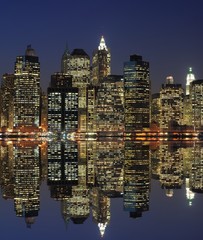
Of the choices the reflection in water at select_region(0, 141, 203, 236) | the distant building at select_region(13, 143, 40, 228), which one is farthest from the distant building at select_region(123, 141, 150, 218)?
the distant building at select_region(13, 143, 40, 228)

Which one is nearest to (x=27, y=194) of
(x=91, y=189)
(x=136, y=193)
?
(x=91, y=189)

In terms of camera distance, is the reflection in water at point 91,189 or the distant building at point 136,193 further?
the distant building at point 136,193

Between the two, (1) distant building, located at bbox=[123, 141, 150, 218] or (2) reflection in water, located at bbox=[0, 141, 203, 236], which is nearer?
(2) reflection in water, located at bbox=[0, 141, 203, 236]

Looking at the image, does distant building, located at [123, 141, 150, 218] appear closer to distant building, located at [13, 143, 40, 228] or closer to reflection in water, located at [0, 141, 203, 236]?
reflection in water, located at [0, 141, 203, 236]

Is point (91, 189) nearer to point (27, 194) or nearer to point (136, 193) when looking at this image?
point (136, 193)

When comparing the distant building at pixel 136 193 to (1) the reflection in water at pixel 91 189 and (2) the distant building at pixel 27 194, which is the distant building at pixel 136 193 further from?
(2) the distant building at pixel 27 194

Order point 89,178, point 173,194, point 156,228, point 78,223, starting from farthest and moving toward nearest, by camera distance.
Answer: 1. point 89,178
2. point 173,194
3. point 78,223
4. point 156,228

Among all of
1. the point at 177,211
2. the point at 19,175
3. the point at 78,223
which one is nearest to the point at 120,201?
the point at 177,211

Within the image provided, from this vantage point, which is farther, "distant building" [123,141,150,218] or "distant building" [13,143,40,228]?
"distant building" [123,141,150,218]

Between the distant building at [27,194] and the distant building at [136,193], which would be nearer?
the distant building at [27,194]

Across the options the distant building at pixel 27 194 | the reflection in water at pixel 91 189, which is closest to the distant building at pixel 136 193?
the reflection in water at pixel 91 189

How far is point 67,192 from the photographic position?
72.8ft

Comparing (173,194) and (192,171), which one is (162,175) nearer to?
(192,171)

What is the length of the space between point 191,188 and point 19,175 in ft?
33.9
